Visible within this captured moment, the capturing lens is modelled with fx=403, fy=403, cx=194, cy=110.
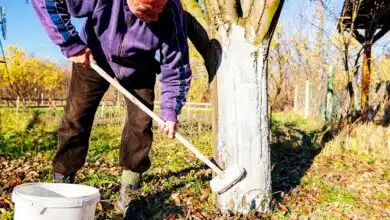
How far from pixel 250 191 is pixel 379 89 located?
634cm

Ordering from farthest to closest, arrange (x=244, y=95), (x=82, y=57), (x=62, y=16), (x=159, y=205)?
(x=159, y=205), (x=244, y=95), (x=82, y=57), (x=62, y=16)

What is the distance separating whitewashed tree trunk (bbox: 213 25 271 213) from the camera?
335cm

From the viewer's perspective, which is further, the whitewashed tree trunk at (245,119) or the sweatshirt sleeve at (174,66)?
the whitewashed tree trunk at (245,119)

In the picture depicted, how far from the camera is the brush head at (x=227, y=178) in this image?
3.21m

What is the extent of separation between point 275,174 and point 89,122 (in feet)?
7.65

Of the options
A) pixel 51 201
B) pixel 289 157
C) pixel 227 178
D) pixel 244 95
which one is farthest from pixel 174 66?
pixel 289 157

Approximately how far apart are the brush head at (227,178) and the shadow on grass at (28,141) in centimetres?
340

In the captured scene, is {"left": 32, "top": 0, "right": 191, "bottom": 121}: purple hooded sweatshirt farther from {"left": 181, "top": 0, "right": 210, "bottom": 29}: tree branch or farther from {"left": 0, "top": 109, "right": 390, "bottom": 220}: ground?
{"left": 0, "top": 109, "right": 390, "bottom": 220}: ground

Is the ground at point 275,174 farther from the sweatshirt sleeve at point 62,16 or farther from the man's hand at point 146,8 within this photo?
the man's hand at point 146,8

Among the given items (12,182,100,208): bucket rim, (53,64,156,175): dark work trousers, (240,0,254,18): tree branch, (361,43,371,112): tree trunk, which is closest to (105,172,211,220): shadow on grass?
(53,64,156,175): dark work trousers

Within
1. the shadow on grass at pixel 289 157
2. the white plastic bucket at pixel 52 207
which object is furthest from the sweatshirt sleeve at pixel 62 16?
the shadow on grass at pixel 289 157

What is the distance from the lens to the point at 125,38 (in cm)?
287

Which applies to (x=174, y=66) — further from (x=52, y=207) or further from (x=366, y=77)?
(x=366, y=77)

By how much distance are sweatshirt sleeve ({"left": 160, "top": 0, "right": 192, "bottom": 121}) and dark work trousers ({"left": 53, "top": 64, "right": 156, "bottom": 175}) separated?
0.25m
